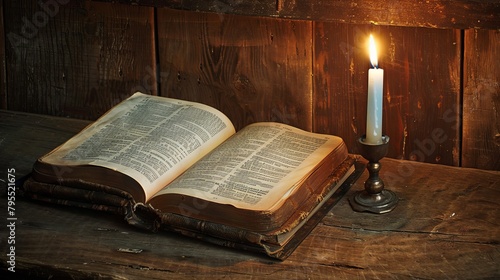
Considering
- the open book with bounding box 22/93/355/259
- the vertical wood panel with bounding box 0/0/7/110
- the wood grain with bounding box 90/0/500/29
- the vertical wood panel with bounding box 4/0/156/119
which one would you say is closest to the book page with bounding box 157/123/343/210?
the open book with bounding box 22/93/355/259

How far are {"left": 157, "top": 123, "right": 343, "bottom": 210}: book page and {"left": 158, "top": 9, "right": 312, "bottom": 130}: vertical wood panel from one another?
0.17 meters

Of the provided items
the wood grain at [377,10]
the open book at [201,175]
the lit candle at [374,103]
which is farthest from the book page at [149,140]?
the lit candle at [374,103]

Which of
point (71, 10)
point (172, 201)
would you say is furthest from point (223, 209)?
point (71, 10)

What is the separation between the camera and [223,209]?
1.46 metres

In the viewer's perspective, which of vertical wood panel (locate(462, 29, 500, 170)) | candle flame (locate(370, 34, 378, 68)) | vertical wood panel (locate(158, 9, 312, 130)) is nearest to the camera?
candle flame (locate(370, 34, 378, 68))

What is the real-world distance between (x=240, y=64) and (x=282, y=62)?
104 millimetres

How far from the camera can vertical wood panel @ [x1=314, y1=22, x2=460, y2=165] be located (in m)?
1.73

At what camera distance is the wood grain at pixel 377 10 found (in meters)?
1.60

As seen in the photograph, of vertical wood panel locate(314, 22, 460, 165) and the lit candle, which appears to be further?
vertical wood panel locate(314, 22, 460, 165)

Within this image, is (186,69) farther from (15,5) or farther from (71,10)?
(15,5)

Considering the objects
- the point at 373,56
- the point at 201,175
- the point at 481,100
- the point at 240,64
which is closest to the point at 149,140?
the point at 201,175

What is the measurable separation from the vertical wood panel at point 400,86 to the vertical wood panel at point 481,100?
0.02 meters

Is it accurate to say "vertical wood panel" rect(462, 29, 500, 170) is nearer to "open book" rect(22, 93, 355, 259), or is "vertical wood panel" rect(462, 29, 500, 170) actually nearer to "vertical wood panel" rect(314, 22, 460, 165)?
"vertical wood panel" rect(314, 22, 460, 165)

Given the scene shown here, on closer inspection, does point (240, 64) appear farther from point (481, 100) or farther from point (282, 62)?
point (481, 100)
